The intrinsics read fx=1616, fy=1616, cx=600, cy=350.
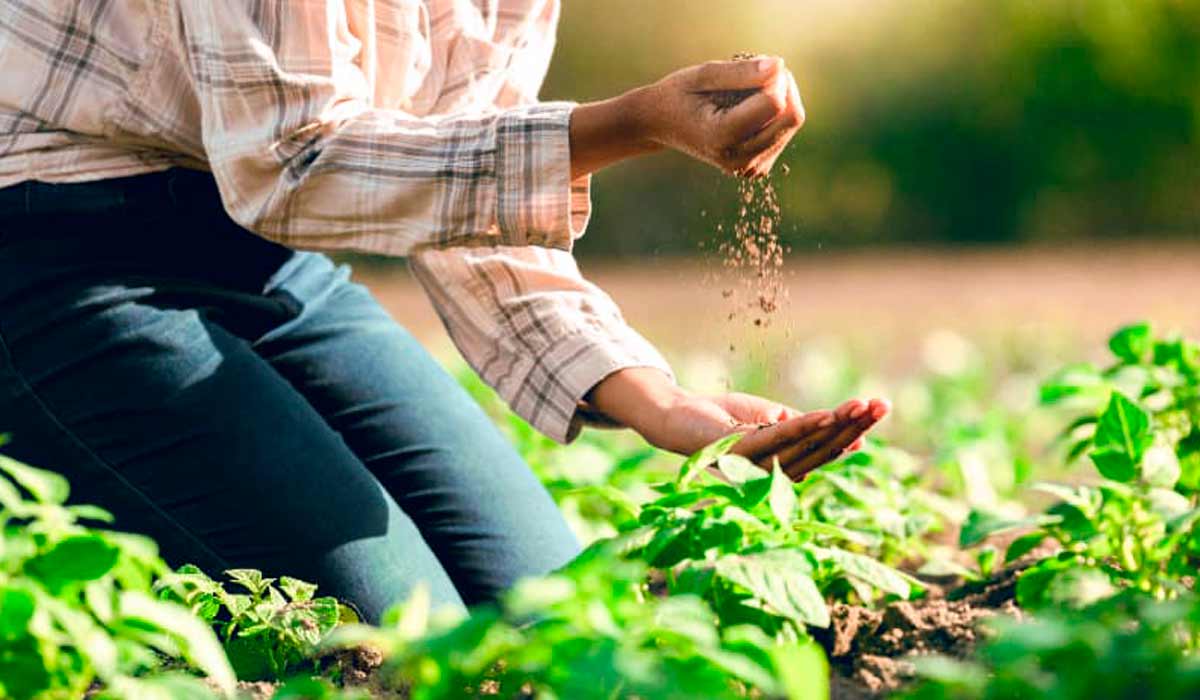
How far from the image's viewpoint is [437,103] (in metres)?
2.40

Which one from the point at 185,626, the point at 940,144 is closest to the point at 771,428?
the point at 185,626

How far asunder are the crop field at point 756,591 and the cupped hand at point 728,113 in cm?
31

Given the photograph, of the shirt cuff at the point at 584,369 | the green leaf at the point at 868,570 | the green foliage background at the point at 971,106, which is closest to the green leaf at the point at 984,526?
the green leaf at the point at 868,570

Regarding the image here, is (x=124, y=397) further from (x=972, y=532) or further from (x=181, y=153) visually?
(x=972, y=532)

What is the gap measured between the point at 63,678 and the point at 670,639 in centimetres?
51

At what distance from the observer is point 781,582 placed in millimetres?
1575

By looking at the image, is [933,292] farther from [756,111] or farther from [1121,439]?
[756,111]

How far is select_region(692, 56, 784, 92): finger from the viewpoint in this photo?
1740 mm

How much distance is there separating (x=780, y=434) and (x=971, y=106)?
666cm

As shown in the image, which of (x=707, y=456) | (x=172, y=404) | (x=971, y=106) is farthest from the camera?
(x=971, y=106)

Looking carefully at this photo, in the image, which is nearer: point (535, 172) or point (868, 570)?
point (868, 570)

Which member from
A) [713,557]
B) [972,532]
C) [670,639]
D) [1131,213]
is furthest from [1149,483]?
[1131,213]

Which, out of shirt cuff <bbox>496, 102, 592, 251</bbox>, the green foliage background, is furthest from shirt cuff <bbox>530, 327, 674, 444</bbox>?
the green foliage background

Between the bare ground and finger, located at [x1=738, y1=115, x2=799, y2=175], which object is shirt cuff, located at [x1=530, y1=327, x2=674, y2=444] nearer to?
finger, located at [x1=738, y1=115, x2=799, y2=175]
